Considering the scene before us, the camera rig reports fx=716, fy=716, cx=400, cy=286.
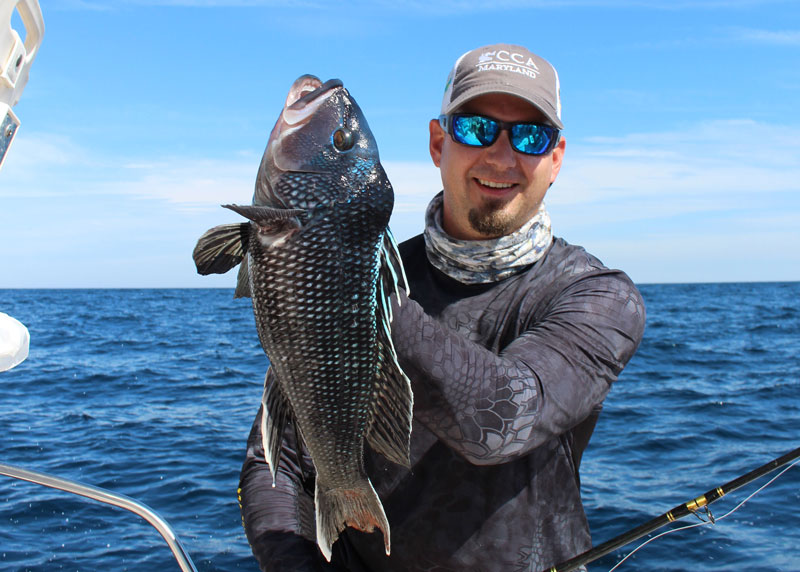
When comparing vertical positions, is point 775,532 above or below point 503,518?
below

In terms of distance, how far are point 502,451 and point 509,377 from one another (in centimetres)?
21

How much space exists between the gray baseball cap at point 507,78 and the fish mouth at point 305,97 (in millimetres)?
886

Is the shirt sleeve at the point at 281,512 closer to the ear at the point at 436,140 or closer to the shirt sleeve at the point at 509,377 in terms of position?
the shirt sleeve at the point at 509,377

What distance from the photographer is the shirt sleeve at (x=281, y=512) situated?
2682 mm

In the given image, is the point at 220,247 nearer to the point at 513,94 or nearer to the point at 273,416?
the point at 273,416

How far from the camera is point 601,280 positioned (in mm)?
2500

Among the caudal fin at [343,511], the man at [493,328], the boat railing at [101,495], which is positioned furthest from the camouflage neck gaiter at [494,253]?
the boat railing at [101,495]

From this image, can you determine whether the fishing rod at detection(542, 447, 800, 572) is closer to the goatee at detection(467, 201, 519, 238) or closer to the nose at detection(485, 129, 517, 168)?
the goatee at detection(467, 201, 519, 238)

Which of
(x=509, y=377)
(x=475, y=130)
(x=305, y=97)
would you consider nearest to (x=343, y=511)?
(x=509, y=377)

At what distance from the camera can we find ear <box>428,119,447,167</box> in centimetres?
313

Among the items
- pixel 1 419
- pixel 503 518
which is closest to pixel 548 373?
pixel 503 518

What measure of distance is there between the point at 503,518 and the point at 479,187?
1.25m

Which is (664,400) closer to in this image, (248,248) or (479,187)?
(479,187)

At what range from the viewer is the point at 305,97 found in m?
1.90
